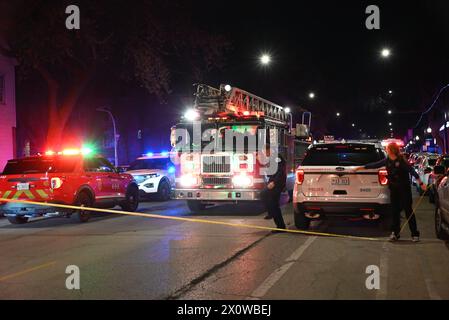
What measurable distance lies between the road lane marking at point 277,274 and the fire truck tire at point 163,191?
1070 cm

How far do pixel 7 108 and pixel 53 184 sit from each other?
12.4 m

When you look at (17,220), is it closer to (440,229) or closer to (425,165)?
(440,229)

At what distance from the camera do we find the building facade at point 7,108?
74.9 feet

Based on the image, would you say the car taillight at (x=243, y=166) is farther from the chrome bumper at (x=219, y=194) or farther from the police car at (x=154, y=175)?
the police car at (x=154, y=175)

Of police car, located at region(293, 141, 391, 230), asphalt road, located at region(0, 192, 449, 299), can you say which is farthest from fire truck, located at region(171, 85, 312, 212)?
police car, located at region(293, 141, 391, 230)

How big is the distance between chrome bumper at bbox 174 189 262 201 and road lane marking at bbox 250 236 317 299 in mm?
3847

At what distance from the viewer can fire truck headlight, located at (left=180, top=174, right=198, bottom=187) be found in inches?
539

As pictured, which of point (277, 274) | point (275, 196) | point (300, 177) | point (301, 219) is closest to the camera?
point (277, 274)

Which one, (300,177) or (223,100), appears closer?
(300,177)

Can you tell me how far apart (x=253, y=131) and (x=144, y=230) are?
12.8 feet

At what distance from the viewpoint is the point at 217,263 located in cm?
774

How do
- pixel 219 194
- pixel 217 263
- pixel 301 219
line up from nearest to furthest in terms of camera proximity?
pixel 217 263 < pixel 301 219 < pixel 219 194

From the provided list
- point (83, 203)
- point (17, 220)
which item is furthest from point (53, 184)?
point (17, 220)

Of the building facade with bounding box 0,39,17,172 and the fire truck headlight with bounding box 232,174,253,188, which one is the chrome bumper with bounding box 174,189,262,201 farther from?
the building facade with bounding box 0,39,17,172
